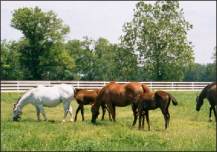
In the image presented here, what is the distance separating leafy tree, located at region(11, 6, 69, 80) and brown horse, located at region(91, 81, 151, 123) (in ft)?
103

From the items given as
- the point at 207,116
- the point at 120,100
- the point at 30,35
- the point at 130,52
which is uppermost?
the point at 30,35

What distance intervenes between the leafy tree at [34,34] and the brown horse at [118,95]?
31324 millimetres

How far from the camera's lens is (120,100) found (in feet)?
39.8

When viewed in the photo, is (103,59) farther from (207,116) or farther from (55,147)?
(55,147)

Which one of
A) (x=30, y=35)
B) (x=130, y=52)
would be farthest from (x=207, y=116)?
(x=30, y=35)

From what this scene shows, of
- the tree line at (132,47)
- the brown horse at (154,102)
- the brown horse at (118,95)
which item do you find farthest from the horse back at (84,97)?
the tree line at (132,47)

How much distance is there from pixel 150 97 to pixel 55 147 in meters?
4.50

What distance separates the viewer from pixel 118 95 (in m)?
12.1

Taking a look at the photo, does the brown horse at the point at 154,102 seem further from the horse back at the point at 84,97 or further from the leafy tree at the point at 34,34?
the leafy tree at the point at 34,34

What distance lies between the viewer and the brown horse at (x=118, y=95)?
1185 cm

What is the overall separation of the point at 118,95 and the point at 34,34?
32.7 meters

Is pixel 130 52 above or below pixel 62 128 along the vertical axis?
above

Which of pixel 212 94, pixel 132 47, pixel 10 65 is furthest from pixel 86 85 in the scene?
pixel 10 65

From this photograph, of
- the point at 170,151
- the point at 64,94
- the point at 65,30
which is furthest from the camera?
the point at 65,30
